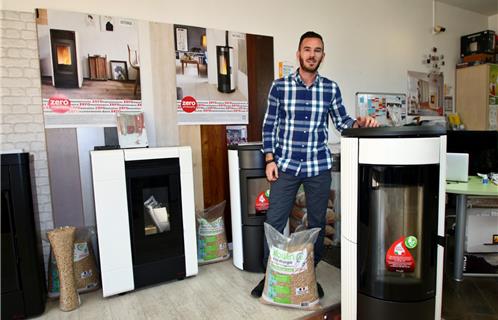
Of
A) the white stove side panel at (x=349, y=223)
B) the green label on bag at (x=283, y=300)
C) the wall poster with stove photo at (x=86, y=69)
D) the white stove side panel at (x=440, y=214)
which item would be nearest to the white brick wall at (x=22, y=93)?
the wall poster with stove photo at (x=86, y=69)

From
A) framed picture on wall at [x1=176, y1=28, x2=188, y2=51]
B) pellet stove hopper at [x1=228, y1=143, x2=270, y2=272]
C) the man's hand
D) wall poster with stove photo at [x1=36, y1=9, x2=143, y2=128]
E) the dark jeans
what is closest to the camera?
the man's hand

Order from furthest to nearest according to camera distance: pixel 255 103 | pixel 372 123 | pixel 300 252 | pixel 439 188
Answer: pixel 255 103
pixel 300 252
pixel 372 123
pixel 439 188

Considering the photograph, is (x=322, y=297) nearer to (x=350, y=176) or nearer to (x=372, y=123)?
(x=350, y=176)

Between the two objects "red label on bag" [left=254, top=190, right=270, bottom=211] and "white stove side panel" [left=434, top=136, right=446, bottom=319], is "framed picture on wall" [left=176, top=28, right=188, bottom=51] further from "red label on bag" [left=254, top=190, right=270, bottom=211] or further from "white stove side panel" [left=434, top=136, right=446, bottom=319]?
"white stove side panel" [left=434, top=136, right=446, bottom=319]

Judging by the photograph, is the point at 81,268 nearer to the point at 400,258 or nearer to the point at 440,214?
the point at 400,258

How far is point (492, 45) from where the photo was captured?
165 inches

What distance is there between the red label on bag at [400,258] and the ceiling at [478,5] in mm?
3981

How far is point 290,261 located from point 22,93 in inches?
78.2

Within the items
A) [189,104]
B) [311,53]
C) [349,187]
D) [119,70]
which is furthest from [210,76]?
[349,187]

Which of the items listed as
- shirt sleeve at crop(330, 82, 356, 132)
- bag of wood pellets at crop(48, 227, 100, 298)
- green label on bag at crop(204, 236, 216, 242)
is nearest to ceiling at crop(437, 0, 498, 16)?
shirt sleeve at crop(330, 82, 356, 132)

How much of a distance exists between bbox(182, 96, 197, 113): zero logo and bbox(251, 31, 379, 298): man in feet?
2.73

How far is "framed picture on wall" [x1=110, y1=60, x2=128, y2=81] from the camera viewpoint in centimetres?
235

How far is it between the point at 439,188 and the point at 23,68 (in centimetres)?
250

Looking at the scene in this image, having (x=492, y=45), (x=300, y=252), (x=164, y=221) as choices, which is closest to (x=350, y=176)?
(x=300, y=252)
